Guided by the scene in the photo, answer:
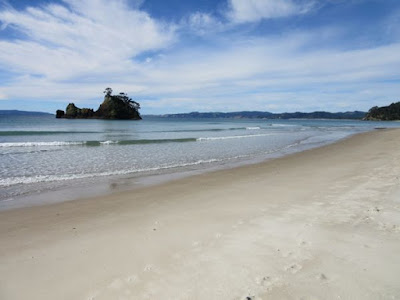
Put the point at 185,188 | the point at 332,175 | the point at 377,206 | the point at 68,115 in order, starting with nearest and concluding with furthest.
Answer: the point at 377,206 → the point at 185,188 → the point at 332,175 → the point at 68,115

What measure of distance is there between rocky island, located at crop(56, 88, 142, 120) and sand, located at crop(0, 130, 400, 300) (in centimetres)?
10435

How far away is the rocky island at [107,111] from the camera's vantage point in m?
105

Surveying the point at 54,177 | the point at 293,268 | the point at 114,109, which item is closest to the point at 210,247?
the point at 293,268

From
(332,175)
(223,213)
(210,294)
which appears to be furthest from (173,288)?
(332,175)

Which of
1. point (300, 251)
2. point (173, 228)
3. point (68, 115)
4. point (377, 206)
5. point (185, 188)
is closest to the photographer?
point (300, 251)

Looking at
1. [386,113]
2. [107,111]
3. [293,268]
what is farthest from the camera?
[386,113]

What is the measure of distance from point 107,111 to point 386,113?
14340cm

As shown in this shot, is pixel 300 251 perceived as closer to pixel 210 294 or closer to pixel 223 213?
pixel 210 294

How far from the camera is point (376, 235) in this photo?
418cm

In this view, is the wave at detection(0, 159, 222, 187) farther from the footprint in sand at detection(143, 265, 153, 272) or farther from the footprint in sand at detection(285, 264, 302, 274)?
the footprint in sand at detection(285, 264, 302, 274)

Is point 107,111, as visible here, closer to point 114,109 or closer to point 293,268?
point 114,109

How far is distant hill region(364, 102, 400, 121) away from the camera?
461 ft

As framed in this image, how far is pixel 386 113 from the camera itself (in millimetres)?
143500

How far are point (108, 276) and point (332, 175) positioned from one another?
336 inches
